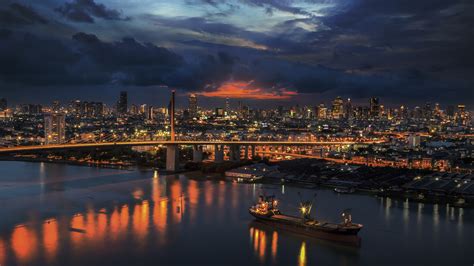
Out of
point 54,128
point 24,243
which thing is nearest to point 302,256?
point 24,243

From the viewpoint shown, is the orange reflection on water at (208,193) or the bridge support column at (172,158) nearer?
the orange reflection on water at (208,193)

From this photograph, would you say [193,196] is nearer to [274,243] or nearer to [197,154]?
[274,243]

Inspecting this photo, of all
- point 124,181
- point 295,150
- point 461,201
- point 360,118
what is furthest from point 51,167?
point 360,118

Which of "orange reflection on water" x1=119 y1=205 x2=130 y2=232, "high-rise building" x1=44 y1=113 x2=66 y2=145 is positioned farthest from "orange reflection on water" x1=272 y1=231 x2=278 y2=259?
"high-rise building" x1=44 y1=113 x2=66 y2=145

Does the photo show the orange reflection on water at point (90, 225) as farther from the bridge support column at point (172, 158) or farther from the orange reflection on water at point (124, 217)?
the bridge support column at point (172, 158)

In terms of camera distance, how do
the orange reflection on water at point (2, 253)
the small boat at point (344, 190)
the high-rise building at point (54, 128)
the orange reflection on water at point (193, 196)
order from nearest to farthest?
the orange reflection on water at point (2, 253), the orange reflection on water at point (193, 196), the small boat at point (344, 190), the high-rise building at point (54, 128)

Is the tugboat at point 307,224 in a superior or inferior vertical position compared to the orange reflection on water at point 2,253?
superior

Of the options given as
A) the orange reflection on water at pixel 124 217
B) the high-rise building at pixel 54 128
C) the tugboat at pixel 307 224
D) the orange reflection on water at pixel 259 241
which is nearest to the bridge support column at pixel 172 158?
the orange reflection on water at pixel 124 217
